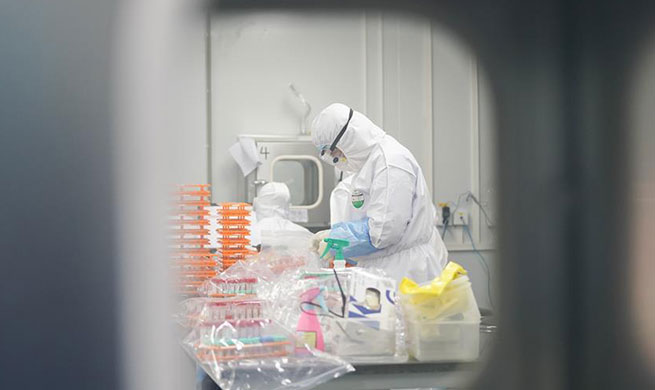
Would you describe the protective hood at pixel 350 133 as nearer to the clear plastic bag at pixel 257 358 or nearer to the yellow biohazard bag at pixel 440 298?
the yellow biohazard bag at pixel 440 298

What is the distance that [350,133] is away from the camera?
2.47 meters

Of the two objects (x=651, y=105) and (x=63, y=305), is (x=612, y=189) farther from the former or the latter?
(x=63, y=305)

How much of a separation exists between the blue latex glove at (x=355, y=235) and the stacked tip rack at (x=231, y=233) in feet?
0.98

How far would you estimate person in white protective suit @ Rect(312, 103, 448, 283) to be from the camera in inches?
85.6

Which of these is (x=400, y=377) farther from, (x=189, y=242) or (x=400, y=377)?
(x=189, y=242)

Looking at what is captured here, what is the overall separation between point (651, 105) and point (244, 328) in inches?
35.6

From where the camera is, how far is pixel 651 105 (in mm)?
1008

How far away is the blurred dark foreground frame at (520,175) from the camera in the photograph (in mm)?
944

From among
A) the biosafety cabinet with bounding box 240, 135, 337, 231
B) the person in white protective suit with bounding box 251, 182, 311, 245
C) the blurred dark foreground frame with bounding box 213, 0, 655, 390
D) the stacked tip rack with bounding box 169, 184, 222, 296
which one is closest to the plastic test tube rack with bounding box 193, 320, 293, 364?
the stacked tip rack with bounding box 169, 184, 222, 296

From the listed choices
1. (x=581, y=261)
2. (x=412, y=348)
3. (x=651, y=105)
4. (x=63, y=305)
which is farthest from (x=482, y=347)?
(x=63, y=305)

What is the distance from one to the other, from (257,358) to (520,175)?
2.14ft

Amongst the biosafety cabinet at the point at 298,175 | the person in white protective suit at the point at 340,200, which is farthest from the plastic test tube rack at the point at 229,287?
the biosafety cabinet at the point at 298,175

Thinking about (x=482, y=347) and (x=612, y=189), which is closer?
(x=612, y=189)

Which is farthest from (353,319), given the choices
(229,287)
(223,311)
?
(229,287)
